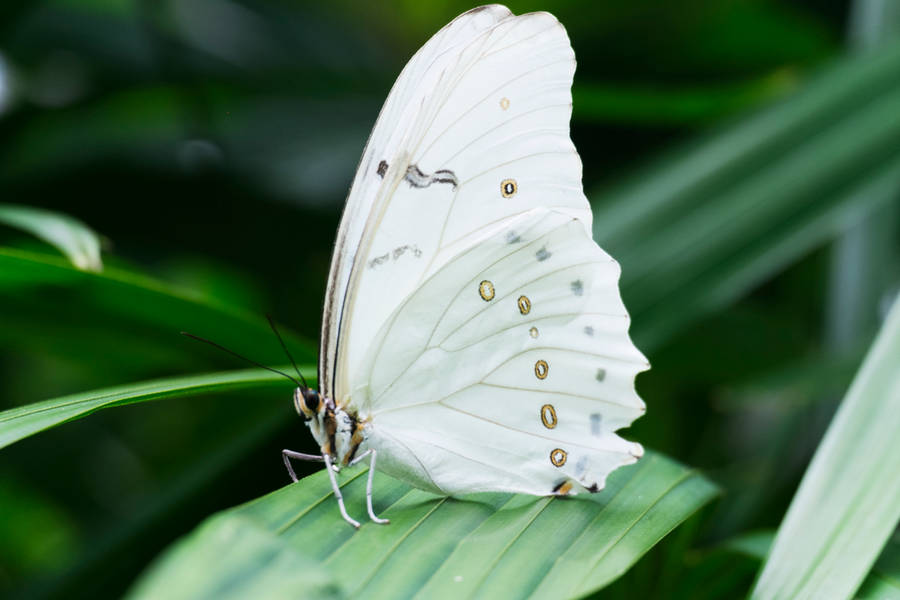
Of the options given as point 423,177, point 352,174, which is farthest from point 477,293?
point 352,174

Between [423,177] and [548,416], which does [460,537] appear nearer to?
[548,416]

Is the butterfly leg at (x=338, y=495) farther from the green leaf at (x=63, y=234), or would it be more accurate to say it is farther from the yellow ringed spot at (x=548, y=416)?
the green leaf at (x=63, y=234)

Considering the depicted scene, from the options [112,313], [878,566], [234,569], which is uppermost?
[112,313]

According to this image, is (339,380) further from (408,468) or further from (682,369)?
(682,369)

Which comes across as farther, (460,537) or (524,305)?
(524,305)

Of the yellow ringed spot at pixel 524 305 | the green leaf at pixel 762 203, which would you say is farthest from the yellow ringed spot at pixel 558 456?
the green leaf at pixel 762 203

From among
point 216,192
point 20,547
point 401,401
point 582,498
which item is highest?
point 216,192

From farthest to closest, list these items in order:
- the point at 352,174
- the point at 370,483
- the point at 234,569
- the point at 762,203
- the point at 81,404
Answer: the point at 352,174 → the point at 762,203 → the point at 370,483 → the point at 81,404 → the point at 234,569

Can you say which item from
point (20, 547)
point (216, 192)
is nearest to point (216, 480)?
point (216, 192)
